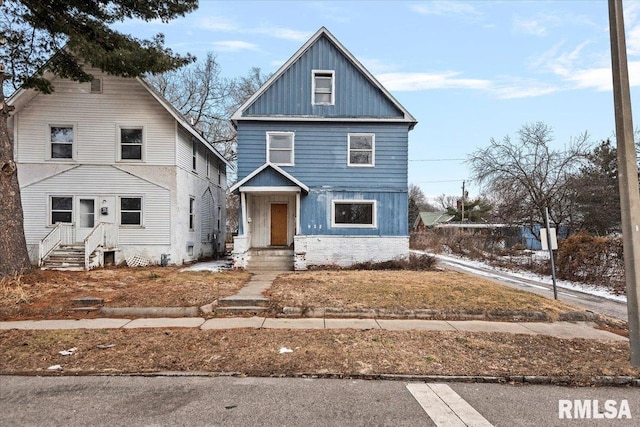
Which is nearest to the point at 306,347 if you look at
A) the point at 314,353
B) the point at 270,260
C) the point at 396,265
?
the point at 314,353

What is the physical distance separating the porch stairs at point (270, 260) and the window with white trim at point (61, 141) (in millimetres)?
A: 8517

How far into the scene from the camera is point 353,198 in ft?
51.9

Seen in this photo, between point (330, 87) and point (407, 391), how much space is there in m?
13.7

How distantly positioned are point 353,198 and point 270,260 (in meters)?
4.19

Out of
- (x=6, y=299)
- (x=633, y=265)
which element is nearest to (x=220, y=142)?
(x=6, y=299)

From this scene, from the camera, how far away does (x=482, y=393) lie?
14.5 feet

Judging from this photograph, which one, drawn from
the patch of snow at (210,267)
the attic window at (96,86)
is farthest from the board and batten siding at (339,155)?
the attic window at (96,86)

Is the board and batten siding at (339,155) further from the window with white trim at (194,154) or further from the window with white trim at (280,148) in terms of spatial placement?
the window with white trim at (194,154)

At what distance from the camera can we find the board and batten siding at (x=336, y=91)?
15852 millimetres

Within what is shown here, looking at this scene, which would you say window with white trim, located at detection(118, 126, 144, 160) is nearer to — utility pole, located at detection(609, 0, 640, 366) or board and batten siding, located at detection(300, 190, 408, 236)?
board and batten siding, located at detection(300, 190, 408, 236)

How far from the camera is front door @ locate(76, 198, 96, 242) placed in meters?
15.4

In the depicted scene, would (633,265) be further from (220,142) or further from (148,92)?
(220,142)

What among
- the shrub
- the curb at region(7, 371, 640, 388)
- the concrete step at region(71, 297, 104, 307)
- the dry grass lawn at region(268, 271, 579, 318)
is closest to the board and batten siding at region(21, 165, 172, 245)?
the dry grass lawn at region(268, 271, 579, 318)

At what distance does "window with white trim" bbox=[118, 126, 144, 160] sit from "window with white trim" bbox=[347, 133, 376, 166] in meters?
8.62
